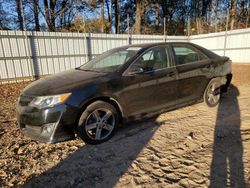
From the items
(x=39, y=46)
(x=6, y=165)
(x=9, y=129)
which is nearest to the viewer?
(x=6, y=165)

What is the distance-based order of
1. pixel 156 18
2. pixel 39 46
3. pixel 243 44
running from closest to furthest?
pixel 39 46 < pixel 243 44 < pixel 156 18

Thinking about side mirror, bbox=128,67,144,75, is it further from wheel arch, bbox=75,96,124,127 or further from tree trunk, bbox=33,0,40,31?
tree trunk, bbox=33,0,40,31

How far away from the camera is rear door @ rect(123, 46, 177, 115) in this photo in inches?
152

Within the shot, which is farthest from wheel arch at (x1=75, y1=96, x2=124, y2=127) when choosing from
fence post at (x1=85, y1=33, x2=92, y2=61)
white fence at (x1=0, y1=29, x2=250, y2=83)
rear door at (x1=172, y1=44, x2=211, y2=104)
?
fence post at (x1=85, y1=33, x2=92, y2=61)

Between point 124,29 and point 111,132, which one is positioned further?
point 124,29

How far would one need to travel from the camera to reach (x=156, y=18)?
79.2ft

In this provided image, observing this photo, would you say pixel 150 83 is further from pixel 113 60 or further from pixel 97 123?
pixel 97 123

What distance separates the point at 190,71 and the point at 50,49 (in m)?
7.84

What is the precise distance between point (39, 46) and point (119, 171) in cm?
888

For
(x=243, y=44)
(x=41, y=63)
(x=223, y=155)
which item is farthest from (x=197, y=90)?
(x=243, y=44)

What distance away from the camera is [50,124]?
127 inches

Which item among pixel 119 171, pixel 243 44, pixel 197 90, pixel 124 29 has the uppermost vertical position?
pixel 124 29

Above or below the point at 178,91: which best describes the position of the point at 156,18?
above

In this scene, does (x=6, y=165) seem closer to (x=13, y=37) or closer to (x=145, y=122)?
(x=145, y=122)
